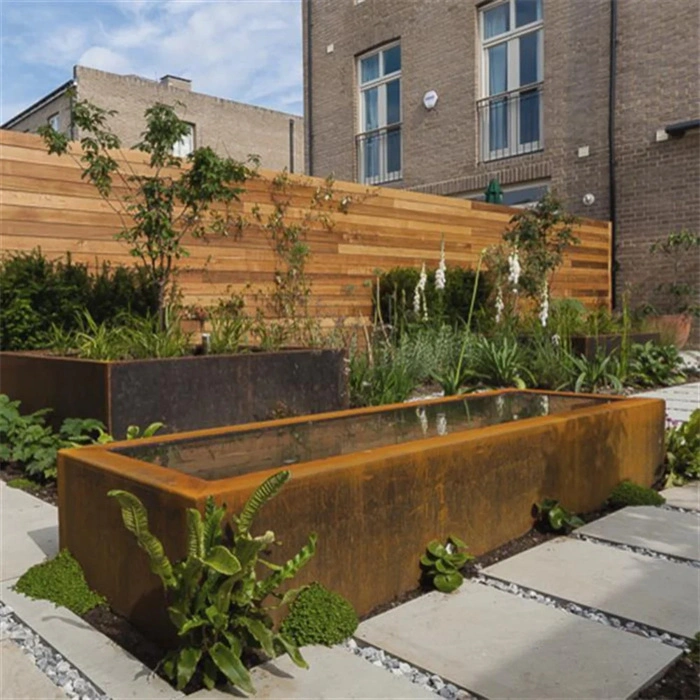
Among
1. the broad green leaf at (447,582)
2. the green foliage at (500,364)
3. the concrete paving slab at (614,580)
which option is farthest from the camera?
the green foliage at (500,364)

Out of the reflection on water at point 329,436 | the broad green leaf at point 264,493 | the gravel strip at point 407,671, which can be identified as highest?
the broad green leaf at point 264,493

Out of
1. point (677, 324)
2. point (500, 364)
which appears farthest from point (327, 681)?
point (677, 324)

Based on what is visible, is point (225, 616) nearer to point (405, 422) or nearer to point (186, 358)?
point (405, 422)

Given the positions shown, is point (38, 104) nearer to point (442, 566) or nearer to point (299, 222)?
point (299, 222)

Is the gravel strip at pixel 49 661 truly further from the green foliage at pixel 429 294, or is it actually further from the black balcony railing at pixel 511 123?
the black balcony railing at pixel 511 123

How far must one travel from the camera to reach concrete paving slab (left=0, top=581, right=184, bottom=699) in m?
1.68

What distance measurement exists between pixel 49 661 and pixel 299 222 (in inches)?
241

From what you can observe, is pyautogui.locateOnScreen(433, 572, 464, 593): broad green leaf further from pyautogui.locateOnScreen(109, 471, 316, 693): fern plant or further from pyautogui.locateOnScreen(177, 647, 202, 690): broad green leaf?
pyautogui.locateOnScreen(177, 647, 202, 690): broad green leaf

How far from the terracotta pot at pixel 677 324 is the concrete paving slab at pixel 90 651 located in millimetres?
8553

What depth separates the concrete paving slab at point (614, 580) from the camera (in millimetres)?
2117

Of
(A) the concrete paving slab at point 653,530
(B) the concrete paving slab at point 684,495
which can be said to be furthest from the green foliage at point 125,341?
(B) the concrete paving slab at point 684,495

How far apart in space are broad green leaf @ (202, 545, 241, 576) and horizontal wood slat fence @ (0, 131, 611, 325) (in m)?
4.49

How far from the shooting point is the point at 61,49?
5465mm

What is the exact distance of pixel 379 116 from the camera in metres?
15.0
